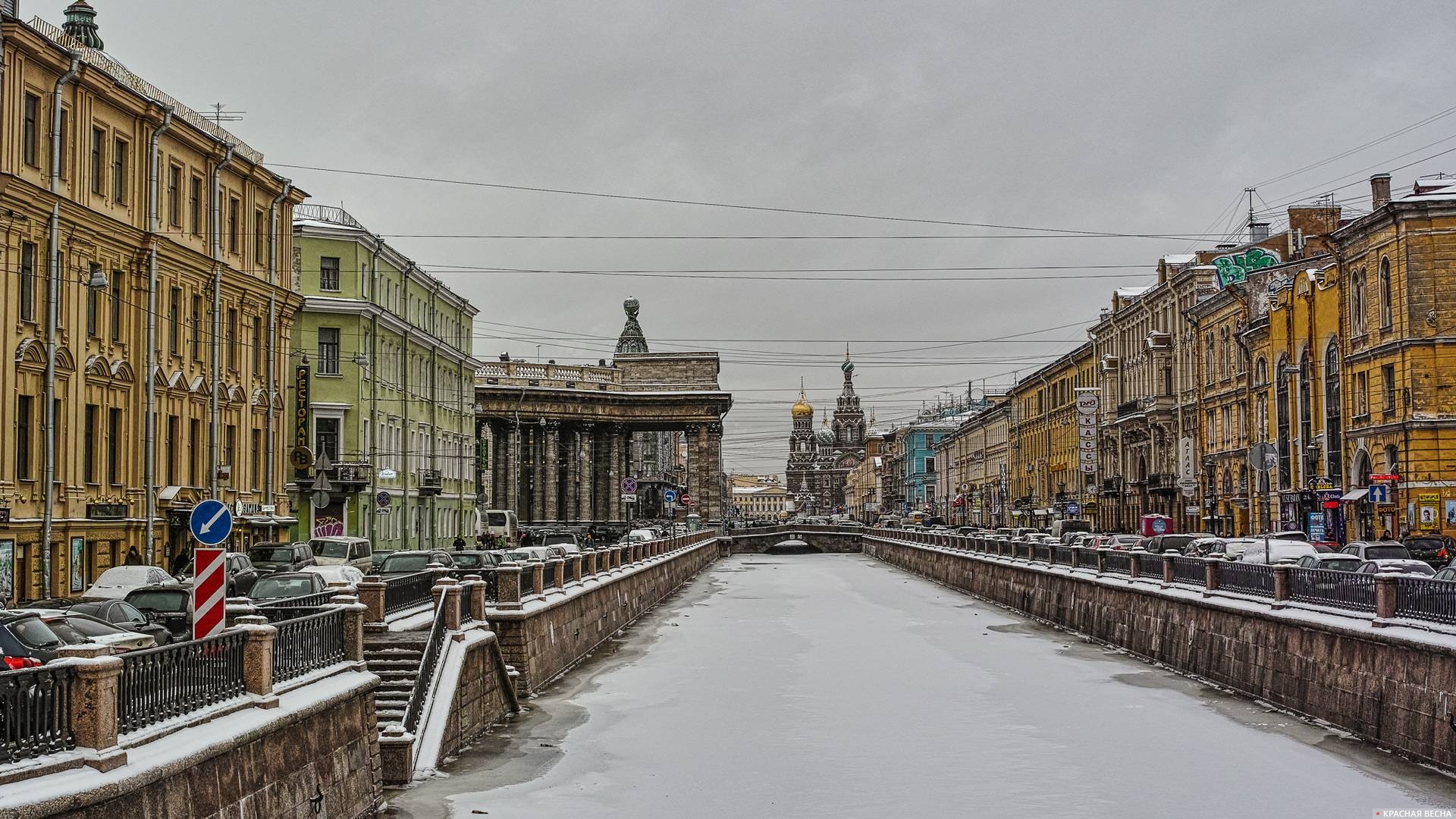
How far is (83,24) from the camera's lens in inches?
1864

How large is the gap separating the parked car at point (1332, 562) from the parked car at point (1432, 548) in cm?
928

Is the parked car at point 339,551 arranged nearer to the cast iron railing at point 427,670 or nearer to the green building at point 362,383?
the green building at point 362,383

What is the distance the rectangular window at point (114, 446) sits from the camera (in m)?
38.0

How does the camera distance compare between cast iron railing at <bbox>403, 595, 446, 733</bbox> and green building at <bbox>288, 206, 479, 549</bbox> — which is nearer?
cast iron railing at <bbox>403, 595, 446, 733</bbox>

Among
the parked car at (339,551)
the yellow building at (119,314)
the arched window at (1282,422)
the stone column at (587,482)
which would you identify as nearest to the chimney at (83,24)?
the yellow building at (119,314)

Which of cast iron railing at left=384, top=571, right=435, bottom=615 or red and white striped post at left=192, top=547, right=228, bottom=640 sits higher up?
red and white striped post at left=192, top=547, right=228, bottom=640

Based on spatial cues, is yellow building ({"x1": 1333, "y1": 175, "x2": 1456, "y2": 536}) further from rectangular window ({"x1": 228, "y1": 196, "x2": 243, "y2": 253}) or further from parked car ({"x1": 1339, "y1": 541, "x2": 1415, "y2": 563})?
rectangular window ({"x1": 228, "y1": 196, "x2": 243, "y2": 253})

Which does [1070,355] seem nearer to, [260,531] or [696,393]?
[696,393]

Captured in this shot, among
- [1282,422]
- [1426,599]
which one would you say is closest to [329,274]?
[1282,422]

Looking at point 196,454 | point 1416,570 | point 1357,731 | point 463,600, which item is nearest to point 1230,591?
point 1416,570

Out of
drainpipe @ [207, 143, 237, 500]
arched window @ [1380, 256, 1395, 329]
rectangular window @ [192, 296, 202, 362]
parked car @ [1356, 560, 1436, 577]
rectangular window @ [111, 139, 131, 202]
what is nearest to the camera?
parked car @ [1356, 560, 1436, 577]

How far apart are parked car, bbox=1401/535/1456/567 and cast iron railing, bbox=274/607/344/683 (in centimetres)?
2955

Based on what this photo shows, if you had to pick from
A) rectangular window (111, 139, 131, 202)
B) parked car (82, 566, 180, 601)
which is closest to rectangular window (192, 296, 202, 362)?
rectangular window (111, 139, 131, 202)

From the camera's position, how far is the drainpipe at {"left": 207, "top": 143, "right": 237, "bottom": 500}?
143ft
